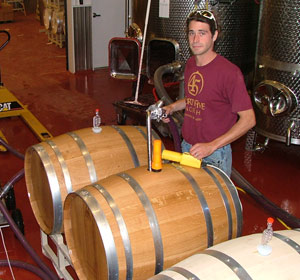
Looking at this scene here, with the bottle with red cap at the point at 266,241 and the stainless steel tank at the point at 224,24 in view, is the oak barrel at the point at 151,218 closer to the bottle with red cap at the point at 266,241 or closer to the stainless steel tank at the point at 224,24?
the bottle with red cap at the point at 266,241

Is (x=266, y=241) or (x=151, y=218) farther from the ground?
(x=266, y=241)

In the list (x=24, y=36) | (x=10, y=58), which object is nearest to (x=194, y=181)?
(x=10, y=58)

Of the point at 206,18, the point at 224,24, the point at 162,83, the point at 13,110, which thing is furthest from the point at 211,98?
the point at 13,110

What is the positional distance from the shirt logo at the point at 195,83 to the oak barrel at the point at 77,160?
0.54 metres

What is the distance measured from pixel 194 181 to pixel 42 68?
760cm

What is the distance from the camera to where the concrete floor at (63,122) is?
434 centimetres

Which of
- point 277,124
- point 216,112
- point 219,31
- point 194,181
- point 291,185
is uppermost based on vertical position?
point 219,31

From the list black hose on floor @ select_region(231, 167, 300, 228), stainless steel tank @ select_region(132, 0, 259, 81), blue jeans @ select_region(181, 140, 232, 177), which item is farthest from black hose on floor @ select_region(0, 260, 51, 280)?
stainless steel tank @ select_region(132, 0, 259, 81)

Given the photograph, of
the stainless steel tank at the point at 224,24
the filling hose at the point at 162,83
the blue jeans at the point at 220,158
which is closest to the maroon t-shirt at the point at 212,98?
the blue jeans at the point at 220,158

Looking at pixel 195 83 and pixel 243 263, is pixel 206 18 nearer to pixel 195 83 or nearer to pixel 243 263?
pixel 195 83

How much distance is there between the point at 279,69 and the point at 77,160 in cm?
279

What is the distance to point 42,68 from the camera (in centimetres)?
962

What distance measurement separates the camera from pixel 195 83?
295cm

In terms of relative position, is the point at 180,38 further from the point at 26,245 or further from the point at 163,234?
the point at 163,234
